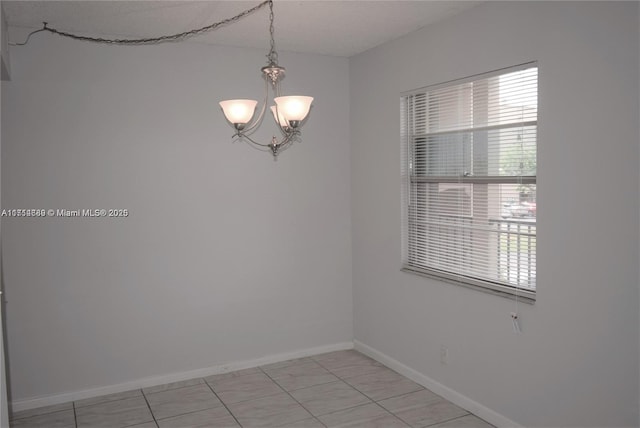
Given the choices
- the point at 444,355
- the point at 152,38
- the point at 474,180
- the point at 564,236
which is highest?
the point at 152,38

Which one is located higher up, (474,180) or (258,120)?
(258,120)

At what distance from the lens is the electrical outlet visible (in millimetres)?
3678

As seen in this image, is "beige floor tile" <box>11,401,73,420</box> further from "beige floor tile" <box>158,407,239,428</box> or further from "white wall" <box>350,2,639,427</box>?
"white wall" <box>350,2,639,427</box>

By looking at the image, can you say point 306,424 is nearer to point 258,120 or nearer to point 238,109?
point 238,109

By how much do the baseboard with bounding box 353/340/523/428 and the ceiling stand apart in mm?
2471

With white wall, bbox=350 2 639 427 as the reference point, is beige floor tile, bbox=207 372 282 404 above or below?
below

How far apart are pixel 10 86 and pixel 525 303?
11.4ft

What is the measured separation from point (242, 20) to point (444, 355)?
260 cm

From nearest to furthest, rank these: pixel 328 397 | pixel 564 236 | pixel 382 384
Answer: pixel 564 236 < pixel 328 397 < pixel 382 384

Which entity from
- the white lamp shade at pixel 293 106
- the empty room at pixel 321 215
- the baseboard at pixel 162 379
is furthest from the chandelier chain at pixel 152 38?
the baseboard at pixel 162 379

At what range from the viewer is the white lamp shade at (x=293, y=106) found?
2430 millimetres

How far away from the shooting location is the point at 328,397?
3.77 metres

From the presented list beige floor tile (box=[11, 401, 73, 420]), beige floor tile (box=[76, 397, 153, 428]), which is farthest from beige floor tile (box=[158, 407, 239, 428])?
beige floor tile (box=[11, 401, 73, 420])

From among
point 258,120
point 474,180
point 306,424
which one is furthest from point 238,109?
point 306,424
